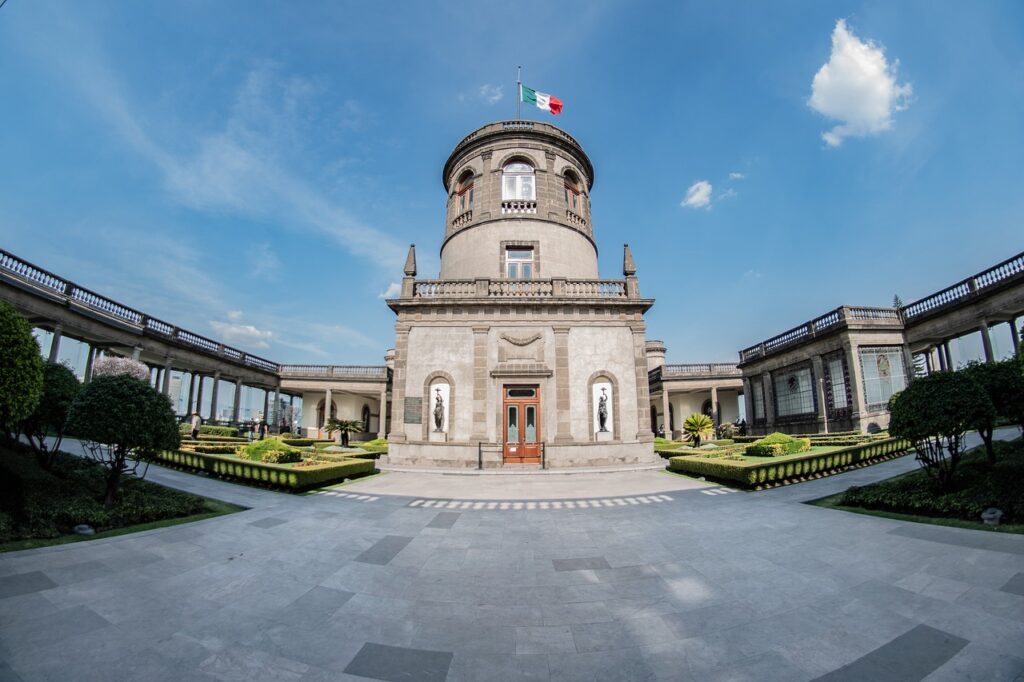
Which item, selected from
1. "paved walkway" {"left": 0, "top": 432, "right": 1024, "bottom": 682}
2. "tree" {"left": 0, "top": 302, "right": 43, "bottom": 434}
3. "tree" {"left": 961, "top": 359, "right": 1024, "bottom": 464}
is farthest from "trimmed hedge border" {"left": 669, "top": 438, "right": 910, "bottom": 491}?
"tree" {"left": 0, "top": 302, "right": 43, "bottom": 434}

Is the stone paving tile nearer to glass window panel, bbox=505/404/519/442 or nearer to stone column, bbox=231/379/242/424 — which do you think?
glass window panel, bbox=505/404/519/442

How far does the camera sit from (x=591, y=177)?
28141 mm

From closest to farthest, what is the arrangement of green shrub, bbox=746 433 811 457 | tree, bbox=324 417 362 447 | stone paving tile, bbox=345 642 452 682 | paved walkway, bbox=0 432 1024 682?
stone paving tile, bbox=345 642 452 682 → paved walkway, bbox=0 432 1024 682 → green shrub, bbox=746 433 811 457 → tree, bbox=324 417 362 447

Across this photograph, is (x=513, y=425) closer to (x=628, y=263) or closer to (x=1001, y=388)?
(x=628, y=263)

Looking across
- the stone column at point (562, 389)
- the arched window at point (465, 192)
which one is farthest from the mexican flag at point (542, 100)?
the stone column at point (562, 389)

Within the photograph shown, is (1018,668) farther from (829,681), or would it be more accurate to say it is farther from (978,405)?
(978,405)

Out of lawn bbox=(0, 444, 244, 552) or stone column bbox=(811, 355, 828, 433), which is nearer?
lawn bbox=(0, 444, 244, 552)

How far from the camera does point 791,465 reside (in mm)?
12875

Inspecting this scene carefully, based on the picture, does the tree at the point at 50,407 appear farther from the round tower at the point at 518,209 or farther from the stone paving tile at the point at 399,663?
the round tower at the point at 518,209

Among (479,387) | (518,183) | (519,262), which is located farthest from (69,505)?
(518,183)

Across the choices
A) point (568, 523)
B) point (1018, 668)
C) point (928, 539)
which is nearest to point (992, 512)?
point (928, 539)

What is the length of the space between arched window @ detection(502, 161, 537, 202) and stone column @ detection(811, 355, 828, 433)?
19672 millimetres

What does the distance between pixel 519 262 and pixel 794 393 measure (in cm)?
2027

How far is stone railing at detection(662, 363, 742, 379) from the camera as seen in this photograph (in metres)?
40.2
